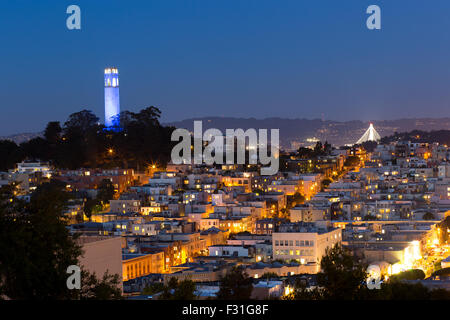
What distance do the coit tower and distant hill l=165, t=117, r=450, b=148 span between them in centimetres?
2831

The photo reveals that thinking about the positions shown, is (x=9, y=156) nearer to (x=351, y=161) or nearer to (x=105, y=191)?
(x=105, y=191)

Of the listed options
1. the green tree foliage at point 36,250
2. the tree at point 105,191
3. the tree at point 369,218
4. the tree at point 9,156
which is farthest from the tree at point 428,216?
the green tree foliage at point 36,250

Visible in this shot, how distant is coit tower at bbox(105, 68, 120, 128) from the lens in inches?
1885

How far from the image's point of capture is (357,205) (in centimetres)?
3828

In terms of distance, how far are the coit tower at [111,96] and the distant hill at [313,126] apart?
2831 cm

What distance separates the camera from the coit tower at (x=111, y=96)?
1885 inches

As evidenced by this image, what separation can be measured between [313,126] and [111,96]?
56.6 m

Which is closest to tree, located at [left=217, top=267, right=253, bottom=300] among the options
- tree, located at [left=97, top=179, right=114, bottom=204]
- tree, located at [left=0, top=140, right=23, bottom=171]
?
tree, located at [left=97, top=179, right=114, bottom=204]

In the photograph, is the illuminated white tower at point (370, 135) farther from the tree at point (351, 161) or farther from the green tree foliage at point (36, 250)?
the green tree foliage at point (36, 250)

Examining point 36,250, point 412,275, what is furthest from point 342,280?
point 412,275

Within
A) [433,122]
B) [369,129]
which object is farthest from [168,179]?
[433,122]

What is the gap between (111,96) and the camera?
1890 inches
